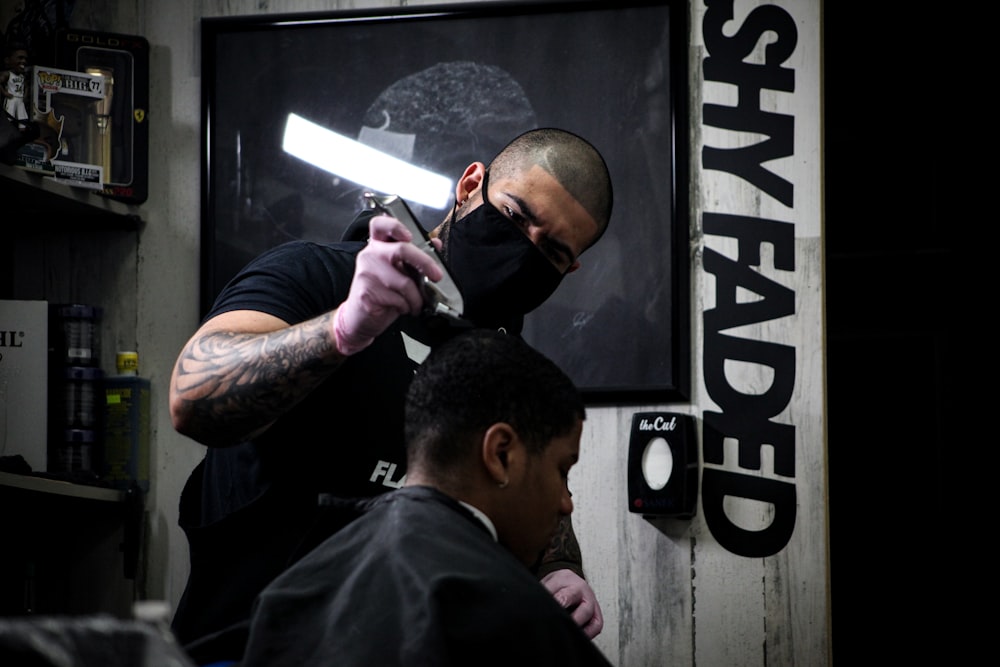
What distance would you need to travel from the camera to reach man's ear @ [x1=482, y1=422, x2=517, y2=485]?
4.84 feet

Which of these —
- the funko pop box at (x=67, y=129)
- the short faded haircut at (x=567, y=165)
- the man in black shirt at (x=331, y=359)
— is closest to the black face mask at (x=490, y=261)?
the man in black shirt at (x=331, y=359)

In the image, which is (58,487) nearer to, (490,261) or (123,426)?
(123,426)

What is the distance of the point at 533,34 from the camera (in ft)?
9.71

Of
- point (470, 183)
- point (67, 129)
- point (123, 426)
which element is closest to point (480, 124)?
point (470, 183)

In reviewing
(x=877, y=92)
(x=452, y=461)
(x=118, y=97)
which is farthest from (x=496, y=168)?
(x=877, y=92)

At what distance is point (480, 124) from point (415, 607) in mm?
1905

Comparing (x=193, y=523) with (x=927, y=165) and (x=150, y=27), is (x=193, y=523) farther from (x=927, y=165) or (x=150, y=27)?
(x=927, y=165)

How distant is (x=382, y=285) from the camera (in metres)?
1.43

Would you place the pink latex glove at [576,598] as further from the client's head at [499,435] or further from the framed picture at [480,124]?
the framed picture at [480,124]

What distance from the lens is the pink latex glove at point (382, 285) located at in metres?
1.43

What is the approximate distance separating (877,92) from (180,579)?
8.29ft

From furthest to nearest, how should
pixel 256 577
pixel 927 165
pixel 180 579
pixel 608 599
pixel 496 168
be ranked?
1. pixel 927 165
2. pixel 180 579
3. pixel 608 599
4. pixel 496 168
5. pixel 256 577

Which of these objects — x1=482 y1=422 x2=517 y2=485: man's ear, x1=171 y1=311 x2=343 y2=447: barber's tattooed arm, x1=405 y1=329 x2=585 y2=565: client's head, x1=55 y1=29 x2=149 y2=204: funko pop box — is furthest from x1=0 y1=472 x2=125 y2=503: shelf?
x1=482 y1=422 x2=517 y2=485: man's ear

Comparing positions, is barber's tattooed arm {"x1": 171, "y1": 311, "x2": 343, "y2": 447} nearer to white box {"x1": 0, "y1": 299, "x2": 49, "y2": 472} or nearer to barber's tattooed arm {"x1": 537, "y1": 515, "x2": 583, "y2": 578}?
barber's tattooed arm {"x1": 537, "y1": 515, "x2": 583, "y2": 578}
